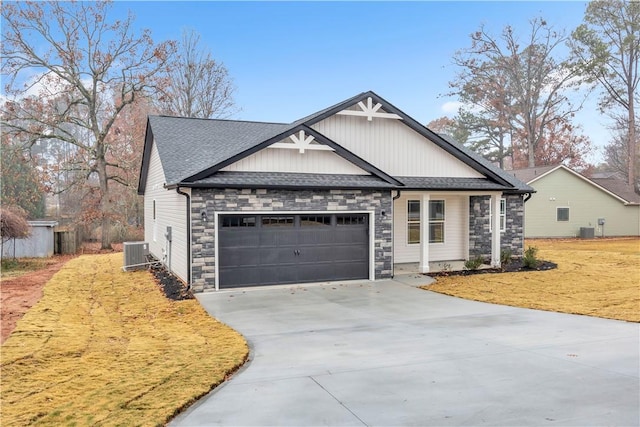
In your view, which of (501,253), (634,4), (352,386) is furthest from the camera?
(634,4)

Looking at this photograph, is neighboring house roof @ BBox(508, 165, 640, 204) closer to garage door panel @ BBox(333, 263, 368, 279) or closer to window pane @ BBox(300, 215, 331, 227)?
garage door panel @ BBox(333, 263, 368, 279)

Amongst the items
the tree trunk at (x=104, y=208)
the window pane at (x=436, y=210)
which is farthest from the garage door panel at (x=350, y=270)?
the tree trunk at (x=104, y=208)

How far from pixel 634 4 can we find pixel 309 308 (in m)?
36.3

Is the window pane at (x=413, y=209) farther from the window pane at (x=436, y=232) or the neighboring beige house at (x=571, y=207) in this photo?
the neighboring beige house at (x=571, y=207)

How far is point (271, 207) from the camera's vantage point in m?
11.9

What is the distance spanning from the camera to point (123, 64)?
23.8 metres

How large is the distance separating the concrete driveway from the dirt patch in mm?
3745

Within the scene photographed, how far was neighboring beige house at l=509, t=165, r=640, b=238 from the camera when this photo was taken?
2869cm

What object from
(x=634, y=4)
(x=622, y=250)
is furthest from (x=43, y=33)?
(x=634, y=4)

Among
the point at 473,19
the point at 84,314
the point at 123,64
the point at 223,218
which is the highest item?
the point at 473,19

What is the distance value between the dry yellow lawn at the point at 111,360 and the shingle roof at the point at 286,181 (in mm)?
3022

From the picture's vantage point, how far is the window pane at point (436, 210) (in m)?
16.7

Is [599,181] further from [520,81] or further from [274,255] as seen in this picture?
[274,255]

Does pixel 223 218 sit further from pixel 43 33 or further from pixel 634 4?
pixel 634 4
